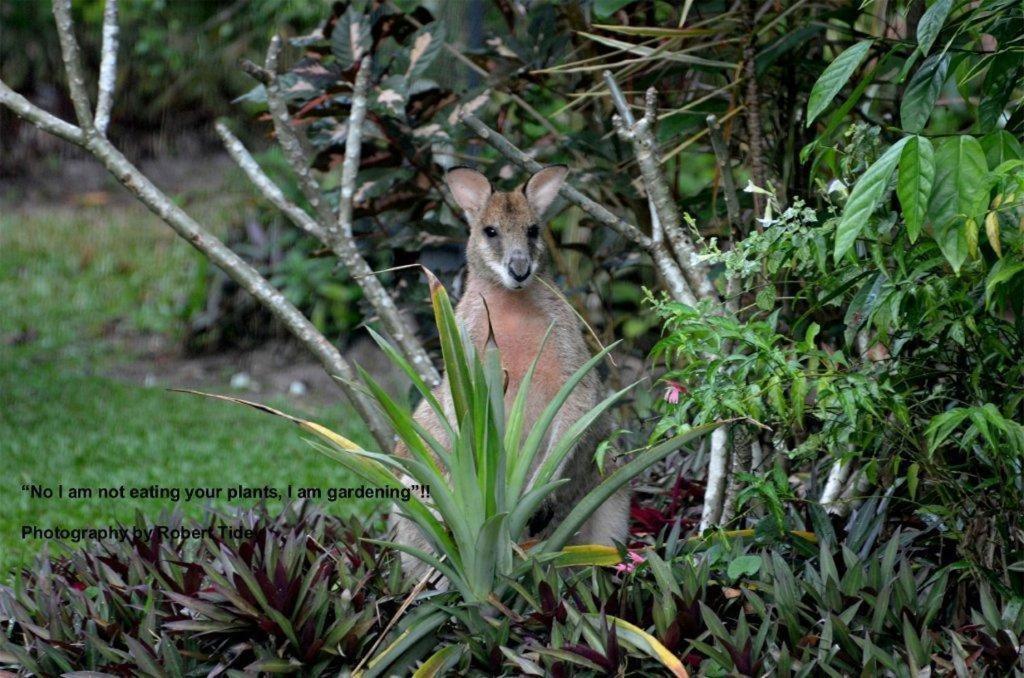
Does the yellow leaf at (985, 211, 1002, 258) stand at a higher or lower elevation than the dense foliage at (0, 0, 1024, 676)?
higher

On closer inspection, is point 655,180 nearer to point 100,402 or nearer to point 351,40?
point 351,40

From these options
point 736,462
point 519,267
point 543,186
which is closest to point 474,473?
point 736,462

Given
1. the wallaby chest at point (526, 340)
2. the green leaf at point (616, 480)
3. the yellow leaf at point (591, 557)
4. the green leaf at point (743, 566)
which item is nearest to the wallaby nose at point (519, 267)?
the wallaby chest at point (526, 340)

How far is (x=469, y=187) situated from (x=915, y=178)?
2.41 metres

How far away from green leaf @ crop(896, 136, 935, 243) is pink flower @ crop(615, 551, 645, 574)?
1480mm

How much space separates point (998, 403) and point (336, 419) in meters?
5.03

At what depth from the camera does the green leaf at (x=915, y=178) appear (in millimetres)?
2826

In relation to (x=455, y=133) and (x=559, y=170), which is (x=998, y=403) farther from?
(x=455, y=133)

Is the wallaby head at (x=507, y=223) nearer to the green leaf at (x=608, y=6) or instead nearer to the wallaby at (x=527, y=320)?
the wallaby at (x=527, y=320)

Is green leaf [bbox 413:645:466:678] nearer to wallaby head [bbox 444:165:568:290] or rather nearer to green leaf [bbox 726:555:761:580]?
green leaf [bbox 726:555:761:580]

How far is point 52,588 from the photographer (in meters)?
4.12

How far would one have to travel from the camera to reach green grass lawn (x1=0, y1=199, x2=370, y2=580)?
6355 millimetres

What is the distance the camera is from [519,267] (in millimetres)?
4645

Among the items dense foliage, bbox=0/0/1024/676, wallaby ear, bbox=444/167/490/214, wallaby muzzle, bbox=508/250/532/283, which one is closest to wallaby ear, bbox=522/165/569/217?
wallaby ear, bbox=444/167/490/214
